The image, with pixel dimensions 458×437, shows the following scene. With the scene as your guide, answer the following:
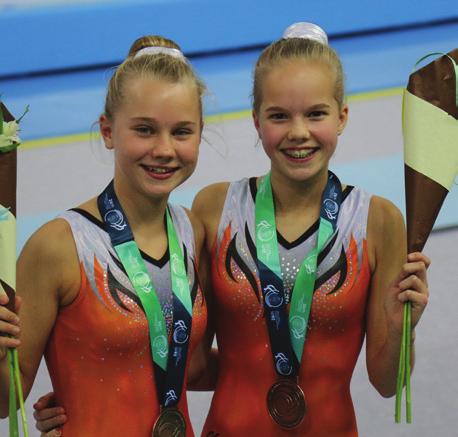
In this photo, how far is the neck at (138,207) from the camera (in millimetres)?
2729

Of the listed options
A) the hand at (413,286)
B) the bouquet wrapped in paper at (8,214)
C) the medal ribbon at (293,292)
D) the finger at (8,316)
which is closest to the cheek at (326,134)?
the medal ribbon at (293,292)

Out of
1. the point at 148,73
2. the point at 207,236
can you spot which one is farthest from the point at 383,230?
the point at 148,73

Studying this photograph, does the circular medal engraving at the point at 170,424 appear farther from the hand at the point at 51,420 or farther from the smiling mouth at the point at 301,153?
the smiling mouth at the point at 301,153

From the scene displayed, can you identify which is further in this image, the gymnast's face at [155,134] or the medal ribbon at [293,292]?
the medal ribbon at [293,292]

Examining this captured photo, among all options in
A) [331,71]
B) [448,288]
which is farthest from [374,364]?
[448,288]

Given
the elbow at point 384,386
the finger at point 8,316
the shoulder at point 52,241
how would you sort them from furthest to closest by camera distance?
the elbow at point 384,386, the shoulder at point 52,241, the finger at point 8,316

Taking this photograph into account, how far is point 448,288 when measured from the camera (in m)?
5.53

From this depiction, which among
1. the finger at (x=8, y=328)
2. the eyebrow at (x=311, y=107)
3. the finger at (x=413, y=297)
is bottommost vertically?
the finger at (x=8, y=328)

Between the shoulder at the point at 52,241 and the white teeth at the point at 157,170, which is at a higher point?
the white teeth at the point at 157,170

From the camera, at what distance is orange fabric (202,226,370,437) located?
283 centimetres

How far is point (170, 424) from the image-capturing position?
275 centimetres

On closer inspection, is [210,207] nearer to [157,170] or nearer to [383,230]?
[157,170]

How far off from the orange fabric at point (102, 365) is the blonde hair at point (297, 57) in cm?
63

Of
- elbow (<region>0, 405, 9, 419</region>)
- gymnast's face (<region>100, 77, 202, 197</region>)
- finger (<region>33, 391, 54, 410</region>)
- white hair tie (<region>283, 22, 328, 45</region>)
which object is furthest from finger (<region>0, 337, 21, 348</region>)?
white hair tie (<region>283, 22, 328, 45</region>)
